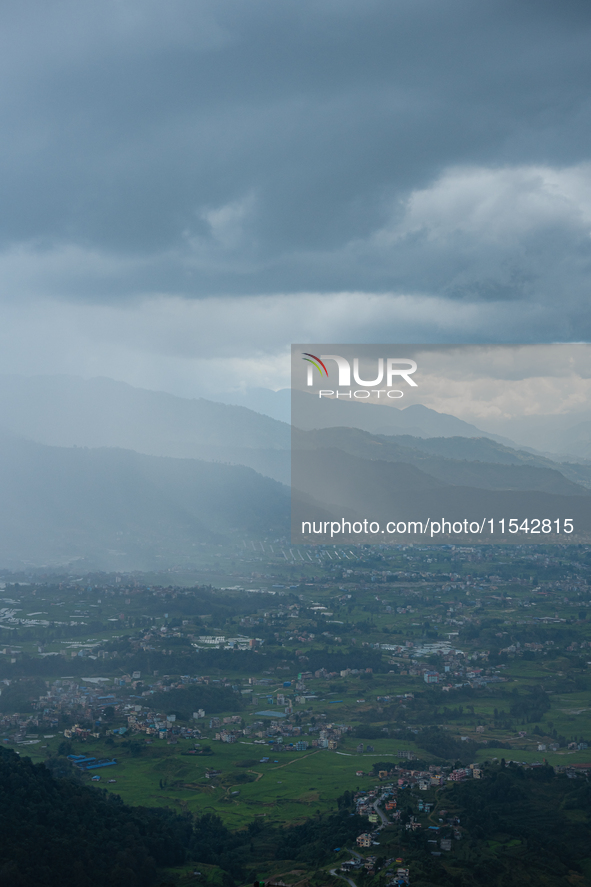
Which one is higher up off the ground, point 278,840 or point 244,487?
point 244,487

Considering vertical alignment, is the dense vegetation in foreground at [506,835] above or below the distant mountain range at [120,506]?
below

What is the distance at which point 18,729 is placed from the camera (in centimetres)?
2823

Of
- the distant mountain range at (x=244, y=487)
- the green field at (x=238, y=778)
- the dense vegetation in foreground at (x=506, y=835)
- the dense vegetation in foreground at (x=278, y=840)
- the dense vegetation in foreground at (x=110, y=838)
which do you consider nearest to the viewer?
the dense vegetation in foreground at (x=110, y=838)

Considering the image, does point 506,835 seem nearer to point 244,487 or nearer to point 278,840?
point 278,840

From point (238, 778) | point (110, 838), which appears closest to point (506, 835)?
point (238, 778)

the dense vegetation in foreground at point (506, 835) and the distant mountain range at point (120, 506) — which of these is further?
the distant mountain range at point (120, 506)

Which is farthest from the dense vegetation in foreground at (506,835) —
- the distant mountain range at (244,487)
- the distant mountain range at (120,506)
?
the distant mountain range at (120,506)

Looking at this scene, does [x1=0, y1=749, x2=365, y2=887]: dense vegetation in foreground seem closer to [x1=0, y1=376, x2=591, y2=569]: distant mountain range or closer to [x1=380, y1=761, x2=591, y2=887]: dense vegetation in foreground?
[x1=380, y1=761, x2=591, y2=887]: dense vegetation in foreground

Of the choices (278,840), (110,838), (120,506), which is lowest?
(278,840)

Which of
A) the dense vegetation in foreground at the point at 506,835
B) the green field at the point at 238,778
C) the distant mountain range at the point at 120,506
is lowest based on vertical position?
the green field at the point at 238,778

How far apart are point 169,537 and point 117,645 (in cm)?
3935

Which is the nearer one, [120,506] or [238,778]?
[238,778]

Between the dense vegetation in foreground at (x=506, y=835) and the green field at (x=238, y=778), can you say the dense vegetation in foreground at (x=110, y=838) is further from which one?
the dense vegetation in foreground at (x=506, y=835)

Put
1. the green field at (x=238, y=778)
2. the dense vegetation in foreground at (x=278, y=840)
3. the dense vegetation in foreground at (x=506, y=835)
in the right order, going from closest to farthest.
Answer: the dense vegetation in foreground at (x=278, y=840)
the dense vegetation in foreground at (x=506, y=835)
the green field at (x=238, y=778)
